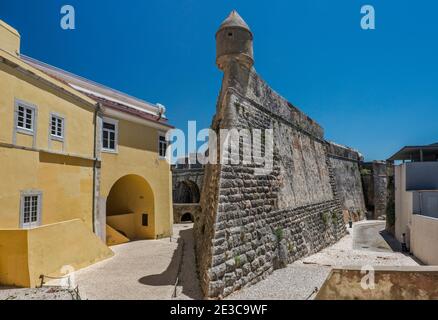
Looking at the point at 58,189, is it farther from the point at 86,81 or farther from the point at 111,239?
the point at 86,81

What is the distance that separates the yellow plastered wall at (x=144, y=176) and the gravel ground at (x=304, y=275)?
8.64m

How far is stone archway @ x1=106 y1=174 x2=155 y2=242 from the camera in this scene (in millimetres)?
16837

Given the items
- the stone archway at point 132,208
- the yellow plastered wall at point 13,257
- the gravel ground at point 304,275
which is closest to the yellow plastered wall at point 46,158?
the yellow plastered wall at point 13,257

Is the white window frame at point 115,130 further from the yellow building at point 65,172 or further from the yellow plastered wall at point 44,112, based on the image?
the yellow plastered wall at point 44,112

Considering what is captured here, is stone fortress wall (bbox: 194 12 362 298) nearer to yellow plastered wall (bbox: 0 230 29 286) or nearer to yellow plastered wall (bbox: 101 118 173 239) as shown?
yellow plastered wall (bbox: 0 230 29 286)

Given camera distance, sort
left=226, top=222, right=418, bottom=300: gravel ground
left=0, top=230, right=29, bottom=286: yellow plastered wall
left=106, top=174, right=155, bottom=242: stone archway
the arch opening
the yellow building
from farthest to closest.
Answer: the arch opening, left=106, top=174, right=155, bottom=242: stone archway, the yellow building, left=0, top=230, right=29, bottom=286: yellow plastered wall, left=226, top=222, right=418, bottom=300: gravel ground

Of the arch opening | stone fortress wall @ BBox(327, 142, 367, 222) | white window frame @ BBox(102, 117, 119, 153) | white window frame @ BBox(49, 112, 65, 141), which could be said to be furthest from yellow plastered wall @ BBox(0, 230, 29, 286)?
stone fortress wall @ BBox(327, 142, 367, 222)

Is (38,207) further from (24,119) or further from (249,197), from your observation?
(249,197)

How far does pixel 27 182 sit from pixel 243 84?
7863 millimetres

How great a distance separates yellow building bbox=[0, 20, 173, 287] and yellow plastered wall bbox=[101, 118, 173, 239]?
55 millimetres

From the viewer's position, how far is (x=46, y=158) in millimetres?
11008

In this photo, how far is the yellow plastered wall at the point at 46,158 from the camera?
30.9ft
